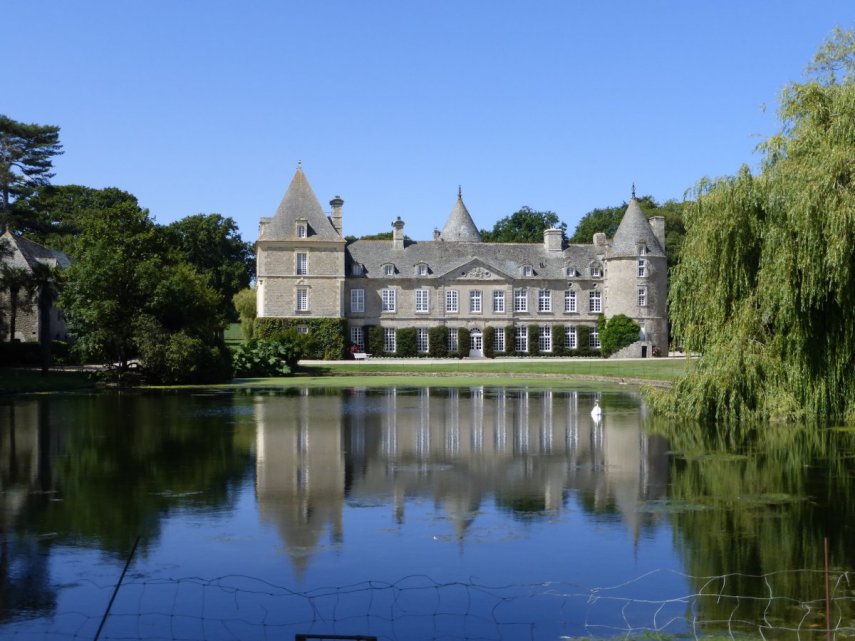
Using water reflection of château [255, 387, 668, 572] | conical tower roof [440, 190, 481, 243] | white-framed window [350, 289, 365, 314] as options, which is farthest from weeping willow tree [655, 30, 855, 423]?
conical tower roof [440, 190, 481, 243]

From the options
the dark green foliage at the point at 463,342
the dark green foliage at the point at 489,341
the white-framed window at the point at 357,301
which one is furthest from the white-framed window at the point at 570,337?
the white-framed window at the point at 357,301

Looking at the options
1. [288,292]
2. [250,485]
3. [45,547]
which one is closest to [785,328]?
[250,485]

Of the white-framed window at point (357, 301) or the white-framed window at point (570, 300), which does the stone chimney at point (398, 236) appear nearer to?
the white-framed window at point (357, 301)

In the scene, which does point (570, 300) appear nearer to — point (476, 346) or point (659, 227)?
point (476, 346)

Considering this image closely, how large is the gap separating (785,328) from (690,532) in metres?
11.1

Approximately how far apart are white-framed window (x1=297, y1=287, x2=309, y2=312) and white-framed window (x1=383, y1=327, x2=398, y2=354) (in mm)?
5525

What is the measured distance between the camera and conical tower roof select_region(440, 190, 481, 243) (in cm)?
7256

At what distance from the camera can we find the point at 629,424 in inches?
914

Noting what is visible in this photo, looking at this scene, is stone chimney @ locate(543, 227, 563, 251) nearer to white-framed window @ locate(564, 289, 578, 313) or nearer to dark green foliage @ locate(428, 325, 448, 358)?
white-framed window @ locate(564, 289, 578, 313)

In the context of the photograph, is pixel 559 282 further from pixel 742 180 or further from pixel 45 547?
pixel 45 547

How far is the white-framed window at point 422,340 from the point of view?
64.1 meters

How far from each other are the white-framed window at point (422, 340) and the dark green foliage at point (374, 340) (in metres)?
2.35

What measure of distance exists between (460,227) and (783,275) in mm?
53184

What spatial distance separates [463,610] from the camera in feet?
28.3
